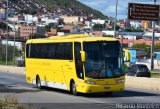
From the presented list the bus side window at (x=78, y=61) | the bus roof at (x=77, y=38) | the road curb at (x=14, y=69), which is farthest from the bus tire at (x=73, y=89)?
the road curb at (x=14, y=69)

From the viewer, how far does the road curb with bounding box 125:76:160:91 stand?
28.7 metres

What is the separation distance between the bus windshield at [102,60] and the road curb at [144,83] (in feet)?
21.8

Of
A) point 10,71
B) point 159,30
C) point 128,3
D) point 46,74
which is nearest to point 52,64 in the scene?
point 46,74

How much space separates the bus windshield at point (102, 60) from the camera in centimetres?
2211

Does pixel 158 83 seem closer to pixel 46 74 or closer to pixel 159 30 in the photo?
pixel 46 74

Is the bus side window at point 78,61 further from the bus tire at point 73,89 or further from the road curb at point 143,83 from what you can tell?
the road curb at point 143,83

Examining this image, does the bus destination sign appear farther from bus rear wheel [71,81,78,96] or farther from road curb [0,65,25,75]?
bus rear wheel [71,81,78,96]

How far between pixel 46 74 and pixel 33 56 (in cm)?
223

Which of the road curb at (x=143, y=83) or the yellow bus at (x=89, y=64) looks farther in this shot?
the road curb at (x=143, y=83)

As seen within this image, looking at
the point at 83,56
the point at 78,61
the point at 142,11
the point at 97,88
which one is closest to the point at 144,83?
the point at 78,61

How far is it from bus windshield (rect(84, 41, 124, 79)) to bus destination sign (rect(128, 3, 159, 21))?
143 ft

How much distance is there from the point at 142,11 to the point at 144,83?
37458 millimetres

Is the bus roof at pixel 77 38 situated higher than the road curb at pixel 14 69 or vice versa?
the bus roof at pixel 77 38

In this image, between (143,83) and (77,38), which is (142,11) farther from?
(77,38)
